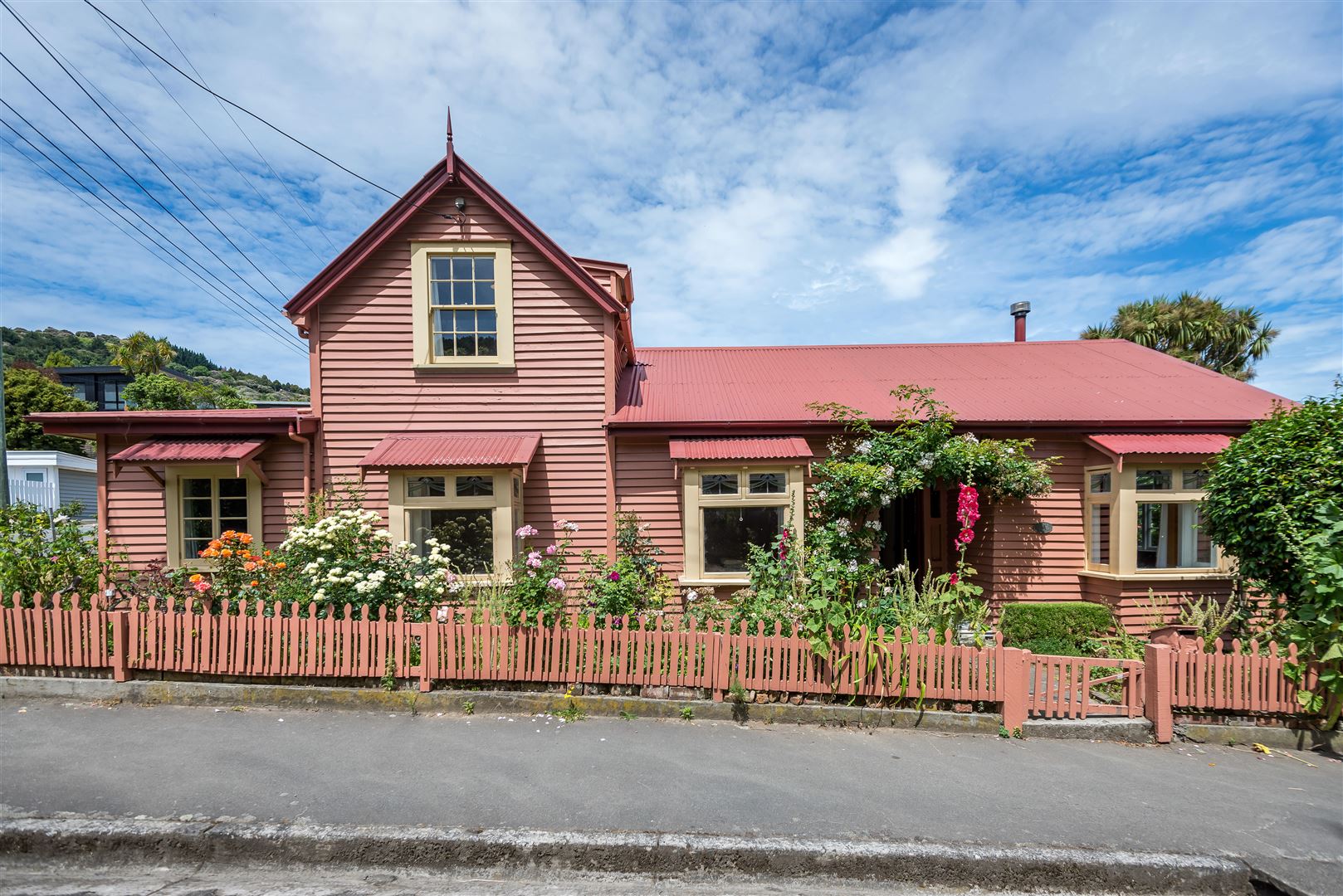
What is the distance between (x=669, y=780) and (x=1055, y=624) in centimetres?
652

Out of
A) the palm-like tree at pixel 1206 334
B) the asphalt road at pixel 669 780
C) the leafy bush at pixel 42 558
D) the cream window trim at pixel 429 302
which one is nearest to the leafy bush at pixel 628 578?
the asphalt road at pixel 669 780

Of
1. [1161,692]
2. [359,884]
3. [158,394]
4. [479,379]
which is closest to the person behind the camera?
[359,884]

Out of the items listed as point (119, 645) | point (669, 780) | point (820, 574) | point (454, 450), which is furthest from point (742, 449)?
point (119, 645)

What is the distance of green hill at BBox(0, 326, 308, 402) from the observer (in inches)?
3255

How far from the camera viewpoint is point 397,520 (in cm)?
831

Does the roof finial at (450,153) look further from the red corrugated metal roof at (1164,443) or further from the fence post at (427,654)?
the red corrugated metal roof at (1164,443)

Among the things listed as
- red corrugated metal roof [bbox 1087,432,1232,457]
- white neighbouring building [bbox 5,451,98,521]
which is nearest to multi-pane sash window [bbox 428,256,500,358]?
red corrugated metal roof [bbox 1087,432,1232,457]

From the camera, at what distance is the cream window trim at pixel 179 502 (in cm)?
846

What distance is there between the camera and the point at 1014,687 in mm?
5832

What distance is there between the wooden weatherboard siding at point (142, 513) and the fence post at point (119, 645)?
2415mm

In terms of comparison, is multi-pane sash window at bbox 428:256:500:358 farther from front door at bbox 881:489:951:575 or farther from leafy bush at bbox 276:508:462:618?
front door at bbox 881:489:951:575

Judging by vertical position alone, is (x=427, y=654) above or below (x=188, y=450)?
below

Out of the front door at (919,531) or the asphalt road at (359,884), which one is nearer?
Result: the asphalt road at (359,884)

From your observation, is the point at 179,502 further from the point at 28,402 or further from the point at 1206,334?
the point at 28,402
